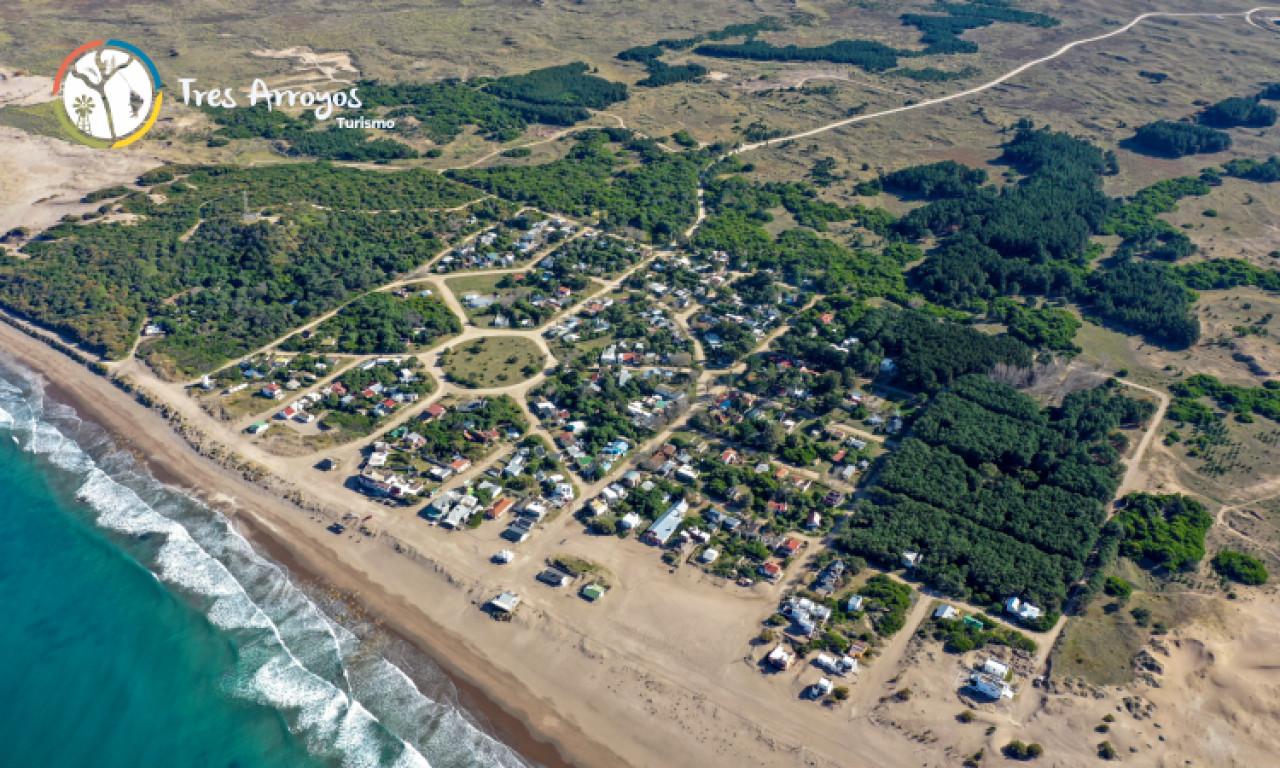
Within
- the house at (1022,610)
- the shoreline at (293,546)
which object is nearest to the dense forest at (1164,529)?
the house at (1022,610)

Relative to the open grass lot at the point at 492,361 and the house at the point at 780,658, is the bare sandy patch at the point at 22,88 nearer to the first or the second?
the open grass lot at the point at 492,361

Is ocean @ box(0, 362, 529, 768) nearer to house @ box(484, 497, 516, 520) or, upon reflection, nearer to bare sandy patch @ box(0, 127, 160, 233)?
house @ box(484, 497, 516, 520)

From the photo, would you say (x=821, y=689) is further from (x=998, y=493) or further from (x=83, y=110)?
(x=83, y=110)

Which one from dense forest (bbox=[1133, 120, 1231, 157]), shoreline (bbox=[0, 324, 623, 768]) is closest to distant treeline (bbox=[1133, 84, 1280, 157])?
dense forest (bbox=[1133, 120, 1231, 157])

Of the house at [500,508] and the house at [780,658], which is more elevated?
the house at [780,658]

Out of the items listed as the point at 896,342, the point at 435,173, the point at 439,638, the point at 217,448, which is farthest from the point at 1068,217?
the point at 217,448

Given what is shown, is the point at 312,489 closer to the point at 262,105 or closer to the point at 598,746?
the point at 598,746
